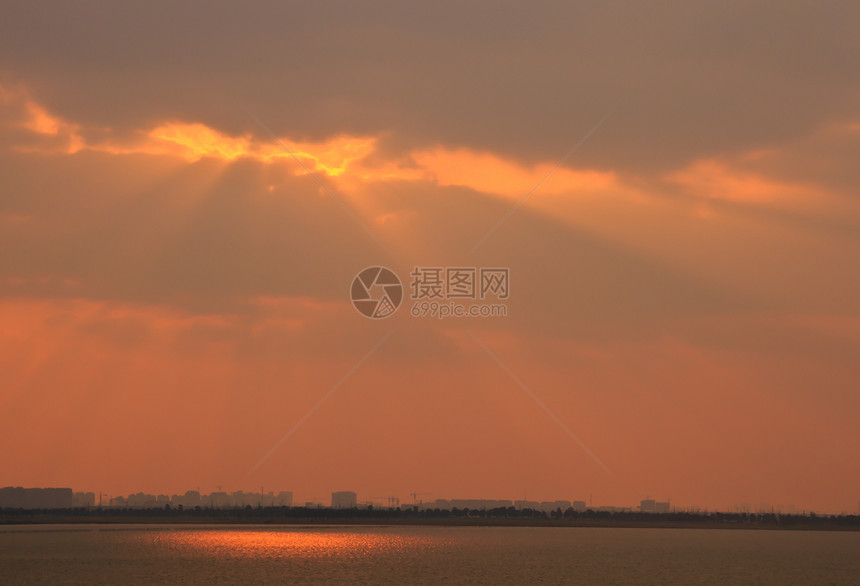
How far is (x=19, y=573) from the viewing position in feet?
333

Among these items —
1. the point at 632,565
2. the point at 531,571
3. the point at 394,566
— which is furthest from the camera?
the point at 632,565

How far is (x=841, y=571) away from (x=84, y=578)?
9610 cm

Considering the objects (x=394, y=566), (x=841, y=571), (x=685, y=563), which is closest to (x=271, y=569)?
(x=394, y=566)

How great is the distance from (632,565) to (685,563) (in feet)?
40.7

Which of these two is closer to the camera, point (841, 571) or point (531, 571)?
point (531, 571)

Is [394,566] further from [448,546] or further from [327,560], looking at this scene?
[448,546]

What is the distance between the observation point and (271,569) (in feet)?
370

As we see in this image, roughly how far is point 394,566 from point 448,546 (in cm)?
6016

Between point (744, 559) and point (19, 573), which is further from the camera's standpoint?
point (744, 559)

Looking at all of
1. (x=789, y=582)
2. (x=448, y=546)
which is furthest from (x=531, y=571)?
(x=448, y=546)

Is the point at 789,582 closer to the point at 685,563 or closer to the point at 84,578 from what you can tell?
the point at 685,563

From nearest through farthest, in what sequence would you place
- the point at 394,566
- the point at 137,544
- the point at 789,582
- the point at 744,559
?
the point at 789,582 → the point at 394,566 → the point at 744,559 → the point at 137,544

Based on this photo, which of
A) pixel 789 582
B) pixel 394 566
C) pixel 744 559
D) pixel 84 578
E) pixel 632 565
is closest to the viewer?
pixel 84 578

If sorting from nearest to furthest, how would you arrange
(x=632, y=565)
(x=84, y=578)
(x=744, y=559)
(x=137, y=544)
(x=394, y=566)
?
1. (x=84, y=578)
2. (x=394, y=566)
3. (x=632, y=565)
4. (x=744, y=559)
5. (x=137, y=544)
